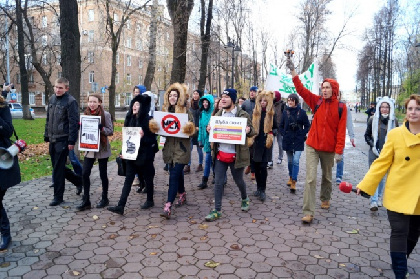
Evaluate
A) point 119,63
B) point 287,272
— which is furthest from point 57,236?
point 119,63

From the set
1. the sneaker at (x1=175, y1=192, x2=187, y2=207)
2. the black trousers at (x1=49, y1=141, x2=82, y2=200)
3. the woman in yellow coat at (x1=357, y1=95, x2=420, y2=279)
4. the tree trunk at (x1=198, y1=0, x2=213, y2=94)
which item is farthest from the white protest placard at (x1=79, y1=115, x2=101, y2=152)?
the tree trunk at (x1=198, y1=0, x2=213, y2=94)

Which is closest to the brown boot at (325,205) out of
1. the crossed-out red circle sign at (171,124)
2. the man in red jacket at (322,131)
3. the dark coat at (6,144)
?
the man in red jacket at (322,131)

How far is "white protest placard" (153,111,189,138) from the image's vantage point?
18.3 ft

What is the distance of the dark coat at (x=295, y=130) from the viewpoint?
24.3 feet

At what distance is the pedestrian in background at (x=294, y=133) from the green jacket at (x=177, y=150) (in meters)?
2.74

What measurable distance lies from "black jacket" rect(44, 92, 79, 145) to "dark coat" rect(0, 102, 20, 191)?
1.39 m

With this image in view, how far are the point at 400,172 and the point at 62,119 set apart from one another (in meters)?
5.11

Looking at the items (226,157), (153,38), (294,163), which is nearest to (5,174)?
(226,157)

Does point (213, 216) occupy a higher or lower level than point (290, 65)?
lower

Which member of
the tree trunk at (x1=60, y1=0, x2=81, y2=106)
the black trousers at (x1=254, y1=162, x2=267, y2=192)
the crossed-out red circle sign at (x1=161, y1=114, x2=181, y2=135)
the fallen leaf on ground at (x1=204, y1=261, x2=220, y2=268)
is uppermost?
the tree trunk at (x1=60, y1=0, x2=81, y2=106)

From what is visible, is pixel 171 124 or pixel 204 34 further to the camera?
pixel 204 34

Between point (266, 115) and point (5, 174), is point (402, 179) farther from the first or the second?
point (5, 174)

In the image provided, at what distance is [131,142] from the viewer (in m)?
5.65

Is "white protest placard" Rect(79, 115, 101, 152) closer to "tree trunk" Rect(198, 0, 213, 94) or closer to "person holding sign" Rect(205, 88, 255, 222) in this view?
"person holding sign" Rect(205, 88, 255, 222)
